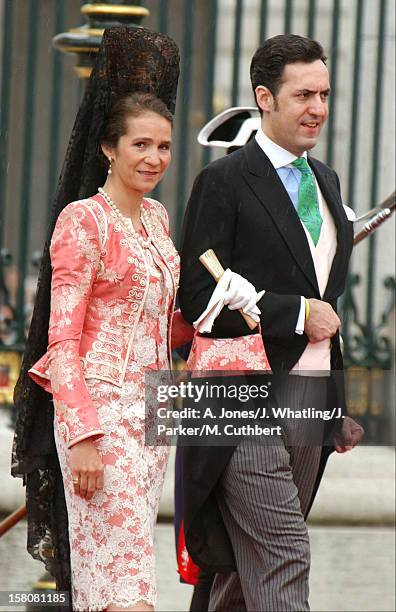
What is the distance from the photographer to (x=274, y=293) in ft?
14.1

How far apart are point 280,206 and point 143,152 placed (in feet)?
1.42

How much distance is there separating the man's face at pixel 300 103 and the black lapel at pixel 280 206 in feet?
0.33

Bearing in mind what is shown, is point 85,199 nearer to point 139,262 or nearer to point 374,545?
point 139,262

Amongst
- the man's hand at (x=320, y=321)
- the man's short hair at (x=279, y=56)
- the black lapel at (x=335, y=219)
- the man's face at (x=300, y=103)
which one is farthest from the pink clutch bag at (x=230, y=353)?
the man's short hair at (x=279, y=56)

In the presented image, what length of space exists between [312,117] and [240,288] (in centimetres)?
51

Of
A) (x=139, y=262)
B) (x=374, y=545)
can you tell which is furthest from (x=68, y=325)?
(x=374, y=545)

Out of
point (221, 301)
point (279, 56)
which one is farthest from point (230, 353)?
point (279, 56)

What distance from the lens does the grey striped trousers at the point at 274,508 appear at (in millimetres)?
4203

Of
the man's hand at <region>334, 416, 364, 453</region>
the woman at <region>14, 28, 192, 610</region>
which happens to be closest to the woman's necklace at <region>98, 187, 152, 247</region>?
the woman at <region>14, 28, 192, 610</region>

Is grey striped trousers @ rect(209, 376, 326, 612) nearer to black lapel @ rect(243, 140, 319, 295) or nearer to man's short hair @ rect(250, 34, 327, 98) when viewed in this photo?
black lapel @ rect(243, 140, 319, 295)

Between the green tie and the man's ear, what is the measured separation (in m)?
0.17

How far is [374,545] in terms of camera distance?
6.83m

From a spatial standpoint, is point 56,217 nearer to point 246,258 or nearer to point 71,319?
point 71,319

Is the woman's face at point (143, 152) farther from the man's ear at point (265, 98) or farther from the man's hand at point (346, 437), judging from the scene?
the man's hand at point (346, 437)
